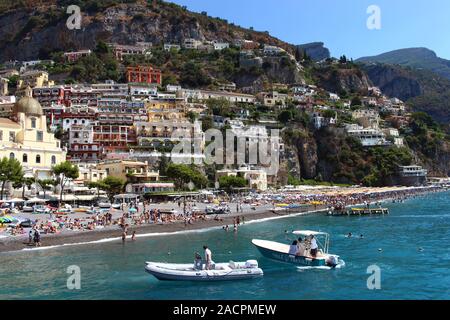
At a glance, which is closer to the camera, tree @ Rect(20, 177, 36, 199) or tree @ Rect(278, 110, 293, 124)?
tree @ Rect(20, 177, 36, 199)

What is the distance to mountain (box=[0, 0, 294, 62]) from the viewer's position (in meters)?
157

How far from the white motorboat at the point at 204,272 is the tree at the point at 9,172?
1330 inches

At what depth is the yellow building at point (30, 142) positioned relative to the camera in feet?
211

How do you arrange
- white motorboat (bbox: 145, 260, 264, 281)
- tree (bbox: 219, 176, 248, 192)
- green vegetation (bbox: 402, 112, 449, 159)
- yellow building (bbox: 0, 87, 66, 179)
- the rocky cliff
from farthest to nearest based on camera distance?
the rocky cliff → green vegetation (bbox: 402, 112, 449, 159) → tree (bbox: 219, 176, 248, 192) → yellow building (bbox: 0, 87, 66, 179) → white motorboat (bbox: 145, 260, 264, 281)

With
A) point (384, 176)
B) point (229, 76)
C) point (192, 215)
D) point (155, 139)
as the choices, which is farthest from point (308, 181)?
point (192, 215)

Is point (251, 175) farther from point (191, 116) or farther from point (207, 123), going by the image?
point (191, 116)

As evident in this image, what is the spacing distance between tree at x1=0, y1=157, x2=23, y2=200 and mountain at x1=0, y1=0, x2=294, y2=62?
4272 inches

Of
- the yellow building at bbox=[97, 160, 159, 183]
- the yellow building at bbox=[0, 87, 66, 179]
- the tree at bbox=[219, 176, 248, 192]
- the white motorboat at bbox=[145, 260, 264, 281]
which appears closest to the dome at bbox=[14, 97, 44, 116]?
the yellow building at bbox=[0, 87, 66, 179]

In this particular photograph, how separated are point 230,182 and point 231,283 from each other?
5991 cm

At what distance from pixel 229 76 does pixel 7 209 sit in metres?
105

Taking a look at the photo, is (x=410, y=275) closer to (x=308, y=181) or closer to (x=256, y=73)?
(x=308, y=181)

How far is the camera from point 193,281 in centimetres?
2355

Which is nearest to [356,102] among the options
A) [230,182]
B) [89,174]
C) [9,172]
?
[230,182]

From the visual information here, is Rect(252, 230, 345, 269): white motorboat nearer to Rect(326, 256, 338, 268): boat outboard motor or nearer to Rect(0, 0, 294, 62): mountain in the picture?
Rect(326, 256, 338, 268): boat outboard motor
